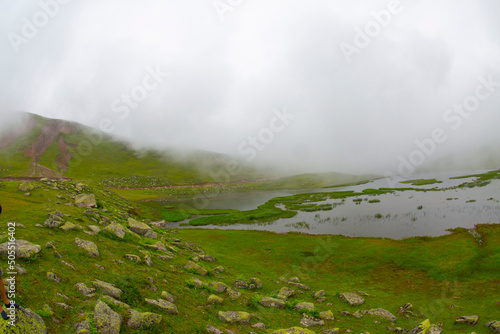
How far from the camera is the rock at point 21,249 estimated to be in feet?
39.5

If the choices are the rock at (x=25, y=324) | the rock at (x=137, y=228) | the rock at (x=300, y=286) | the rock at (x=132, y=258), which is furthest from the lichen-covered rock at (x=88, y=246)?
the rock at (x=300, y=286)

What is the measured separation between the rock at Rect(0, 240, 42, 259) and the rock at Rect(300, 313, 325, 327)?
59.7 feet

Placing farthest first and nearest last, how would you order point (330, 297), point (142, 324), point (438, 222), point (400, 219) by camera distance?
1. point (400, 219)
2. point (438, 222)
3. point (330, 297)
4. point (142, 324)

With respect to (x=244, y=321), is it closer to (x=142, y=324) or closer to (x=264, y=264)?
(x=142, y=324)

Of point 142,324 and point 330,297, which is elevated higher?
point 142,324

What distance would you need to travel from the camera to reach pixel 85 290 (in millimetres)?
11953

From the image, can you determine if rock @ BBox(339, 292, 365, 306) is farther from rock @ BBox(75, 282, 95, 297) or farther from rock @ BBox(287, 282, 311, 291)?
rock @ BBox(75, 282, 95, 297)

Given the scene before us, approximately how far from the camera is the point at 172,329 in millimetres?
11672

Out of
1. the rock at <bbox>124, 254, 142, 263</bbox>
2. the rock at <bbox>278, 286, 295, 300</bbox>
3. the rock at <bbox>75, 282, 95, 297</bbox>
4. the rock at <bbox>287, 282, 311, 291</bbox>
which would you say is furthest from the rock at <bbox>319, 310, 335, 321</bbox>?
the rock at <bbox>75, 282, 95, 297</bbox>

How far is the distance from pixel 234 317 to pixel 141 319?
21.2 feet

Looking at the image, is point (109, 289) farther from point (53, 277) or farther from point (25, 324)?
point (25, 324)

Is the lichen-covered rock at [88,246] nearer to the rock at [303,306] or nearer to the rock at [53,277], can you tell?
the rock at [53,277]

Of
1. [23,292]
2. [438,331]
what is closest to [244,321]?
[23,292]

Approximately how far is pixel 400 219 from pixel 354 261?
A: 132ft
